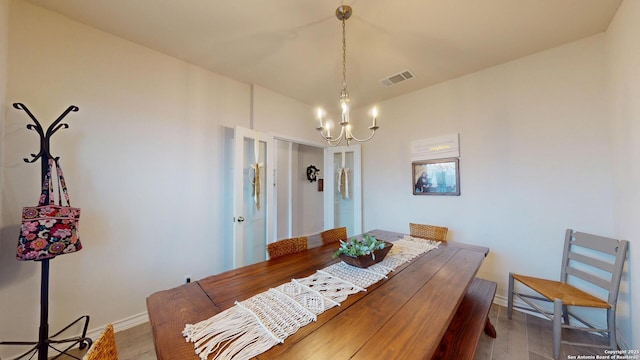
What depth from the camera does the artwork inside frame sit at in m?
2.84

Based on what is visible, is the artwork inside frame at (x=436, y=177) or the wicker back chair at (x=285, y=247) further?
the artwork inside frame at (x=436, y=177)

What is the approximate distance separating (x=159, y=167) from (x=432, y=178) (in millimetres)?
3381

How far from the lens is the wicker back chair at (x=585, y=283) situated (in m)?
1.64

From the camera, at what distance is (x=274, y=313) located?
1008 millimetres

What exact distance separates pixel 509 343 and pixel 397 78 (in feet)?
9.79

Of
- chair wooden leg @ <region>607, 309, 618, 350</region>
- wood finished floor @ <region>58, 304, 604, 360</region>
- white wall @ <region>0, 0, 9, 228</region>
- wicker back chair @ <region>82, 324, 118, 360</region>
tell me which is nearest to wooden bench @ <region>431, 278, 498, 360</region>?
wood finished floor @ <region>58, 304, 604, 360</region>

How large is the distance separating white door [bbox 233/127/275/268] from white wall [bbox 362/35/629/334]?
2134 millimetres

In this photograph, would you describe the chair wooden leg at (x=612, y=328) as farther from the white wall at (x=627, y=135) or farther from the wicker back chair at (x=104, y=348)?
the wicker back chair at (x=104, y=348)

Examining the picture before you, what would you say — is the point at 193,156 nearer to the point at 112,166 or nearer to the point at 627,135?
the point at 112,166

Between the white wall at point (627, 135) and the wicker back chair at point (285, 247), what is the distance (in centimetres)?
244

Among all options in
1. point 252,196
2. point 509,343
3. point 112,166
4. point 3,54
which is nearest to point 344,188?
point 252,196

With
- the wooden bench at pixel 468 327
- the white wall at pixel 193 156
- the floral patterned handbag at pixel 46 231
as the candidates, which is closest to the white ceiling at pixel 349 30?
the white wall at pixel 193 156

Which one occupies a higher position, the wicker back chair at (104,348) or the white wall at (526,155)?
the white wall at (526,155)

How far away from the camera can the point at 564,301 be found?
1688 mm
